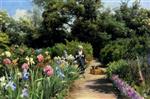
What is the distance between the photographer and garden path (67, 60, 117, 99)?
45.7 feet

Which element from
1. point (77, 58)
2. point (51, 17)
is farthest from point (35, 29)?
point (77, 58)

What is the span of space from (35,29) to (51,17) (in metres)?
1.60

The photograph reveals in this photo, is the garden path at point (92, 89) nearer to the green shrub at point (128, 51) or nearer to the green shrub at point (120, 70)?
the green shrub at point (120, 70)

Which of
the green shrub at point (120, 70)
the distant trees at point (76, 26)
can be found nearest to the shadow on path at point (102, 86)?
the green shrub at point (120, 70)

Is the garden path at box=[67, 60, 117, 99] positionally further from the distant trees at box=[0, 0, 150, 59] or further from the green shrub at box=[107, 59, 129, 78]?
the distant trees at box=[0, 0, 150, 59]

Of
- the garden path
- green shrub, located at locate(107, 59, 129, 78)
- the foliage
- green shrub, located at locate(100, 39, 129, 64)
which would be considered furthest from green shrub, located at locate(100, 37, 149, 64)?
the foliage

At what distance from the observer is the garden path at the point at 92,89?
13.9 m

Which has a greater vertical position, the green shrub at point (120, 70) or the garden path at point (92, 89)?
the green shrub at point (120, 70)

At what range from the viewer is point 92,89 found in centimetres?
1532

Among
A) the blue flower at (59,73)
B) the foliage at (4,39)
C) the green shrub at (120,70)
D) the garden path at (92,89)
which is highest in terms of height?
the foliage at (4,39)

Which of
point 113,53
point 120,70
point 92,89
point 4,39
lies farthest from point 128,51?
point 4,39

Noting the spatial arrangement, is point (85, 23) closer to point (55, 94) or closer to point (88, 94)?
point (88, 94)

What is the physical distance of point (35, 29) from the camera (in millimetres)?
31297

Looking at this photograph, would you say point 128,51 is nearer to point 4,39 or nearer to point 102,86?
point 102,86
